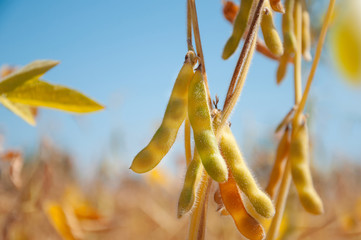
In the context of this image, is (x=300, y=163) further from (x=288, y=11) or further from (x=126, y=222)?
(x=126, y=222)

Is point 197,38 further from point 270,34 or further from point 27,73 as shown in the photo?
point 27,73

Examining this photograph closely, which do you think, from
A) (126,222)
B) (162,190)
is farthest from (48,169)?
(162,190)

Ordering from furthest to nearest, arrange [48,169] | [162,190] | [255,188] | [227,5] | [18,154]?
[162,190] → [48,169] → [18,154] → [227,5] → [255,188]

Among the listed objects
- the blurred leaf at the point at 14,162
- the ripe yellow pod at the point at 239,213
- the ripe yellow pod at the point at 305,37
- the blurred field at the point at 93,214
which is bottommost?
the blurred field at the point at 93,214

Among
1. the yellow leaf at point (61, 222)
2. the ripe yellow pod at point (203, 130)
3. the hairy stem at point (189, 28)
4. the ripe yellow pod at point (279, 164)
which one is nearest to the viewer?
the ripe yellow pod at point (203, 130)

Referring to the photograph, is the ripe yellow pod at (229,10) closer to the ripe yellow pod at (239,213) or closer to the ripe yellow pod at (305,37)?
the ripe yellow pod at (305,37)

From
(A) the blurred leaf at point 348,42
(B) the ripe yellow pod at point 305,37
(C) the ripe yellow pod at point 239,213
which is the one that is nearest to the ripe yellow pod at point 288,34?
(B) the ripe yellow pod at point 305,37
